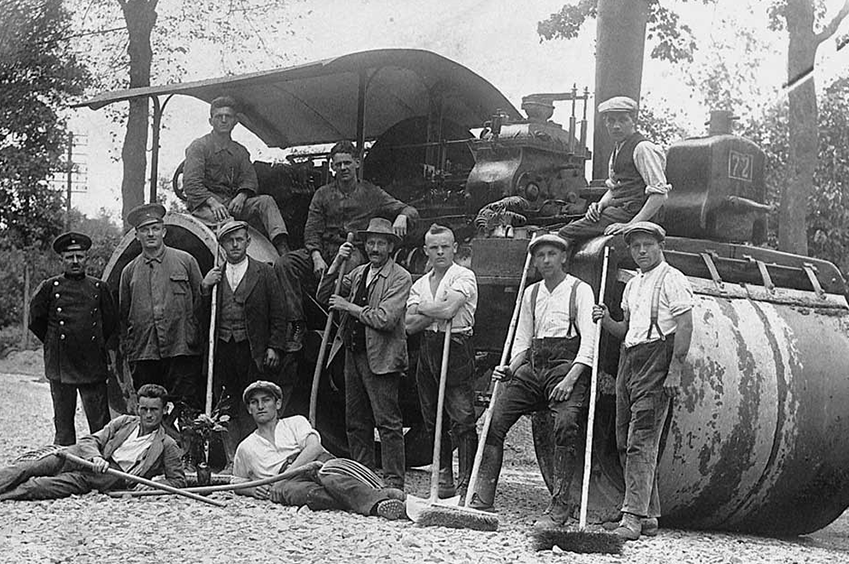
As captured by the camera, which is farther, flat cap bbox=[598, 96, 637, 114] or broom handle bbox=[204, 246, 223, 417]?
broom handle bbox=[204, 246, 223, 417]

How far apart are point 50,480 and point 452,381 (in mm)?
2430

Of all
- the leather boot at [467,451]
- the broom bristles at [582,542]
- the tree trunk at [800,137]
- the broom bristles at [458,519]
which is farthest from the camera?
the tree trunk at [800,137]

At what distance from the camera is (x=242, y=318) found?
8500 mm

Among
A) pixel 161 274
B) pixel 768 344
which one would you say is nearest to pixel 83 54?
pixel 161 274

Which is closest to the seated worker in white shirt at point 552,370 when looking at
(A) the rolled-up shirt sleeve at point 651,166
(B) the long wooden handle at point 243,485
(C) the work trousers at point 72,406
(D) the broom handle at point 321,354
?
(A) the rolled-up shirt sleeve at point 651,166

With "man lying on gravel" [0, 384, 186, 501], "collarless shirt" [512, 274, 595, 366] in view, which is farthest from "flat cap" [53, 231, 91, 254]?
"collarless shirt" [512, 274, 595, 366]

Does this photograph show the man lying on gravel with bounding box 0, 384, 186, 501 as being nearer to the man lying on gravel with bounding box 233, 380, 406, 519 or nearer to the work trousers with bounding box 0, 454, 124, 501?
the work trousers with bounding box 0, 454, 124, 501

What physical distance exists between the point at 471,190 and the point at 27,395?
35.2 feet

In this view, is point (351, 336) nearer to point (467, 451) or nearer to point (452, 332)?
point (452, 332)

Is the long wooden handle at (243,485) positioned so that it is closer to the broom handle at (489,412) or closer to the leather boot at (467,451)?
the broom handle at (489,412)

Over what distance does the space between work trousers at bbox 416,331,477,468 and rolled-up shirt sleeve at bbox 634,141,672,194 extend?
150cm

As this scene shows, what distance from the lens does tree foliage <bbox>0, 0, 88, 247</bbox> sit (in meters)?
17.3

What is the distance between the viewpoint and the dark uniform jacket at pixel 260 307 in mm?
8492

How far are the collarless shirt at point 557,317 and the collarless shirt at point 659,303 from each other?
0.23 m
